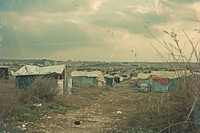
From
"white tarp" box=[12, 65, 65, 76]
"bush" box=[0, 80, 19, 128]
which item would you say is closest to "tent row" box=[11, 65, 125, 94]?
"white tarp" box=[12, 65, 65, 76]

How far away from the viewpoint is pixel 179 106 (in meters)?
8.48

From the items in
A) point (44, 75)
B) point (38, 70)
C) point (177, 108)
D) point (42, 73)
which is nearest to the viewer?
point (177, 108)

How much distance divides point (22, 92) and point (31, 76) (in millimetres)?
8058

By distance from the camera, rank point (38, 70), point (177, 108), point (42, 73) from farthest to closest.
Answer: point (38, 70)
point (42, 73)
point (177, 108)

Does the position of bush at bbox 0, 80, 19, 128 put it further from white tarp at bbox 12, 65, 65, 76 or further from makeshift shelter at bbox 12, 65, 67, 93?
white tarp at bbox 12, 65, 65, 76

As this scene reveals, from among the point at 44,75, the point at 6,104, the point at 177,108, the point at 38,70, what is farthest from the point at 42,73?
the point at 177,108

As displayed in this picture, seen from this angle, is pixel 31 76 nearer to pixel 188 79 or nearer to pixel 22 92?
pixel 22 92

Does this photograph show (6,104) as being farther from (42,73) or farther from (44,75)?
(42,73)

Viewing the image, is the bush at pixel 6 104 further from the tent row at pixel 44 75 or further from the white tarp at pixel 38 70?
the white tarp at pixel 38 70

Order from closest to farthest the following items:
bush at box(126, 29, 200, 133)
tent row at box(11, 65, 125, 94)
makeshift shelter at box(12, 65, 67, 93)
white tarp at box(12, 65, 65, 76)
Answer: bush at box(126, 29, 200, 133), tent row at box(11, 65, 125, 94), makeshift shelter at box(12, 65, 67, 93), white tarp at box(12, 65, 65, 76)

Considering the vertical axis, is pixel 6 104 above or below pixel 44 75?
below

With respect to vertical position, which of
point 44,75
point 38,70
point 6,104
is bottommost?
point 6,104

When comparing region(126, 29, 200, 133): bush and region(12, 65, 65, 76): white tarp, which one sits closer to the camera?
region(126, 29, 200, 133): bush

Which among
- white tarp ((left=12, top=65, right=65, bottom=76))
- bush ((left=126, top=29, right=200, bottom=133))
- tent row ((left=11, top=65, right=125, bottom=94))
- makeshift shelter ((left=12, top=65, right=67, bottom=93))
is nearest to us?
bush ((left=126, top=29, right=200, bottom=133))
